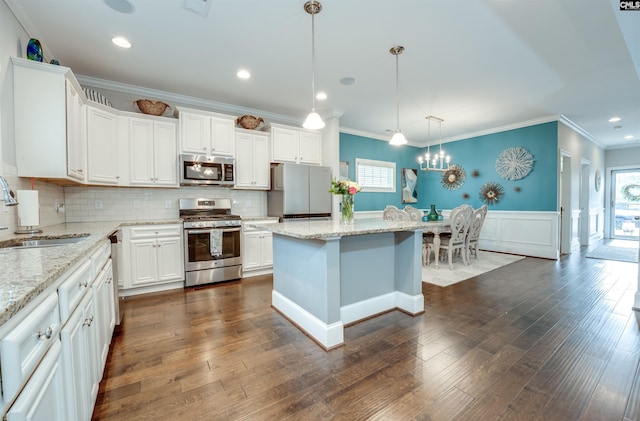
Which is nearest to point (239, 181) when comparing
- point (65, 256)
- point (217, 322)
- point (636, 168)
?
point (217, 322)

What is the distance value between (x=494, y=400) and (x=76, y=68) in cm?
507

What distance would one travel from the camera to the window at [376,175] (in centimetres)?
620

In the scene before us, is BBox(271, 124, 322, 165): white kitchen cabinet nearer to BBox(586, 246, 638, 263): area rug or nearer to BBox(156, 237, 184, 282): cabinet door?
BBox(156, 237, 184, 282): cabinet door

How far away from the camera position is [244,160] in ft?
14.1

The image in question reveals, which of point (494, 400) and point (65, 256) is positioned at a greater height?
point (65, 256)

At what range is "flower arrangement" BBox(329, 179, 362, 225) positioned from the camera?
266 cm

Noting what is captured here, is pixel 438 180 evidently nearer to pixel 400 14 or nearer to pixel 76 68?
pixel 400 14

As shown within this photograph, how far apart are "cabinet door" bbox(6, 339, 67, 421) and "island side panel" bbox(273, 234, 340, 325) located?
1.54 meters

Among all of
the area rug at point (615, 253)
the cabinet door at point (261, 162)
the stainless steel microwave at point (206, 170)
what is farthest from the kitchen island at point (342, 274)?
the area rug at point (615, 253)

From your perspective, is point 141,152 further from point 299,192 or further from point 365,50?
point 365,50

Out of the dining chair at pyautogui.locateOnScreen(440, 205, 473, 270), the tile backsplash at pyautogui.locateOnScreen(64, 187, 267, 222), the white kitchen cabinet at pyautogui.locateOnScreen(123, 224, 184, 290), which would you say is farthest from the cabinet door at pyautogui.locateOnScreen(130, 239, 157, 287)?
the dining chair at pyautogui.locateOnScreen(440, 205, 473, 270)

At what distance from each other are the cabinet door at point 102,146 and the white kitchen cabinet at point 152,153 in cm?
17

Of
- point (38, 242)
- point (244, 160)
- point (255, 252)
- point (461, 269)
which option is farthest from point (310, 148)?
point (38, 242)

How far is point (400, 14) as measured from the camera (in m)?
2.35
